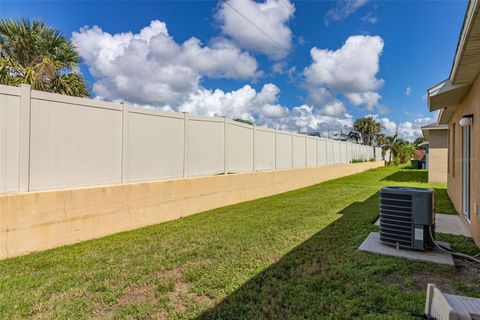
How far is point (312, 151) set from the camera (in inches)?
637

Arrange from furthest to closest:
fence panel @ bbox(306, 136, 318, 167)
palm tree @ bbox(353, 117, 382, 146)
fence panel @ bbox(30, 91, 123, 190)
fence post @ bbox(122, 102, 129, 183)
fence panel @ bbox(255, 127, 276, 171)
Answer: palm tree @ bbox(353, 117, 382, 146), fence panel @ bbox(306, 136, 318, 167), fence panel @ bbox(255, 127, 276, 171), fence post @ bbox(122, 102, 129, 183), fence panel @ bbox(30, 91, 123, 190)

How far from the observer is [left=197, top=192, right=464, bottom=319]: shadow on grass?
9.36ft

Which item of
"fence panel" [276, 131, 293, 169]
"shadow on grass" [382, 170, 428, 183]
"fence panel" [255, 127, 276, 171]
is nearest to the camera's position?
"fence panel" [255, 127, 276, 171]

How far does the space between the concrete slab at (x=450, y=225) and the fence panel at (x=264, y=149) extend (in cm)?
524

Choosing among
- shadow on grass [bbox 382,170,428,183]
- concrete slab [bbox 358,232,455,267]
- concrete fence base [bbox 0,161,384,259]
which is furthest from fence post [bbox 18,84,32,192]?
shadow on grass [bbox 382,170,428,183]

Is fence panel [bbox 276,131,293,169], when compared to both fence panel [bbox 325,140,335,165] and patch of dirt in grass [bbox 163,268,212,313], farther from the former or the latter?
patch of dirt in grass [bbox 163,268,212,313]

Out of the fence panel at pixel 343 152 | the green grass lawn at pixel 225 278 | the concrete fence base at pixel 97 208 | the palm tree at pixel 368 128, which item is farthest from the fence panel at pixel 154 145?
the palm tree at pixel 368 128

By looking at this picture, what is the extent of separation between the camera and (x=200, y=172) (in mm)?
8258

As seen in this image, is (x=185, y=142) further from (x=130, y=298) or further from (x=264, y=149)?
(x=130, y=298)

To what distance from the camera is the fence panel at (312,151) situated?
1561cm

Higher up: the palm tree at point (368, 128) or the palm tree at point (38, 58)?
the palm tree at point (368, 128)

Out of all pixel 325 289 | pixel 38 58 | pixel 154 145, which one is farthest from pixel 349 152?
pixel 325 289

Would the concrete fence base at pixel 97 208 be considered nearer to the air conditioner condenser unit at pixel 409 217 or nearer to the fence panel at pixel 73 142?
the fence panel at pixel 73 142

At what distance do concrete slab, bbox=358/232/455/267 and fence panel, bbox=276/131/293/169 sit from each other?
782 cm
